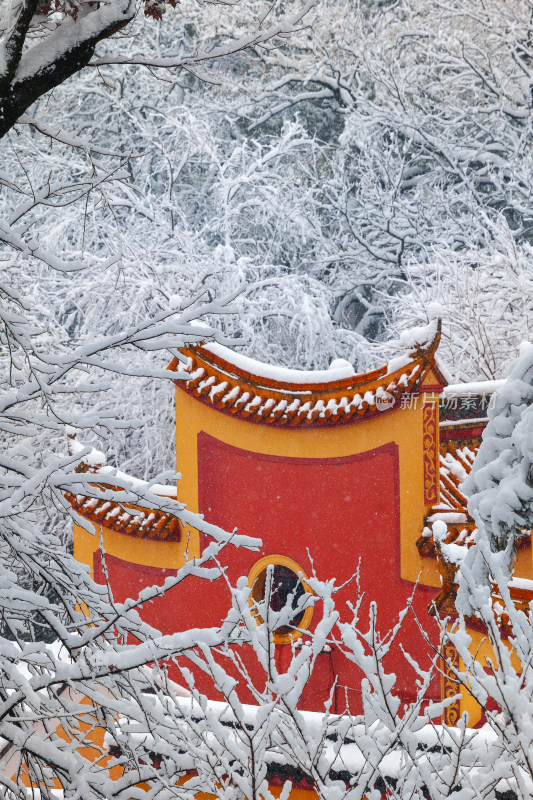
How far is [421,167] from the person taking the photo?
58.4ft

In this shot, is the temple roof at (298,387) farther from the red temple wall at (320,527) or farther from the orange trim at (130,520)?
the orange trim at (130,520)

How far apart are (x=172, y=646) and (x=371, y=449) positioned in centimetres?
438

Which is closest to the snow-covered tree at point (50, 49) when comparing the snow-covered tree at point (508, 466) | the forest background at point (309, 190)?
the snow-covered tree at point (508, 466)

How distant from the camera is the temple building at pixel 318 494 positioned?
21.5 feet

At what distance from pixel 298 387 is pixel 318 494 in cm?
91

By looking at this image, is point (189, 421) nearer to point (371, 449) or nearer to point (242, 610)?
point (371, 449)

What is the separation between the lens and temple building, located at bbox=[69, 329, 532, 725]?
6.55 metres

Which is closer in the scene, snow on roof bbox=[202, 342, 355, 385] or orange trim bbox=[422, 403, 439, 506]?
orange trim bbox=[422, 403, 439, 506]

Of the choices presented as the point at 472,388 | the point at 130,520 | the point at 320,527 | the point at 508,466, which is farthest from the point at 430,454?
the point at 130,520

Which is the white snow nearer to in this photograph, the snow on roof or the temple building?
the temple building

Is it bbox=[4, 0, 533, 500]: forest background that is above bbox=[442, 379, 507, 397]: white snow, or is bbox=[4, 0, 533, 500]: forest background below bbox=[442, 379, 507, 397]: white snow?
above

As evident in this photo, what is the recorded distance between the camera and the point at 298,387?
679 centimetres

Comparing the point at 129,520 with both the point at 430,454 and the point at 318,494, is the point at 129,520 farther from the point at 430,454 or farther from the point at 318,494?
the point at 430,454

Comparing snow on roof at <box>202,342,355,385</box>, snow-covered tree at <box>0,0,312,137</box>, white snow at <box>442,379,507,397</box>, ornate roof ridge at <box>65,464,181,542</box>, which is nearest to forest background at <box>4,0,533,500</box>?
white snow at <box>442,379,507,397</box>
